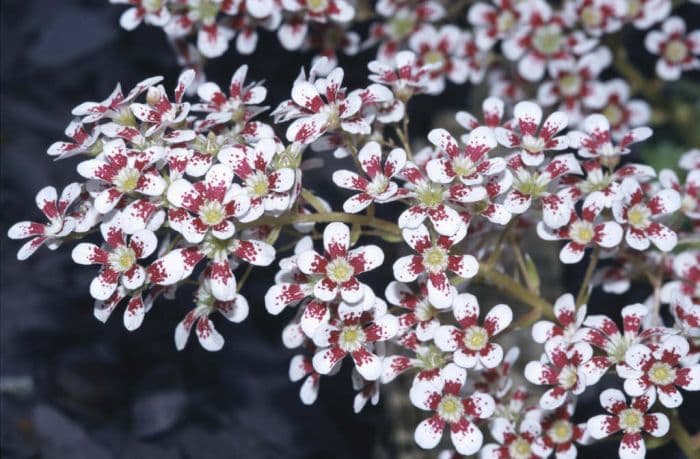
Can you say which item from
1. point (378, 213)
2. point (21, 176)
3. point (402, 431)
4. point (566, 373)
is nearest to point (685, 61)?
point (378, 213)

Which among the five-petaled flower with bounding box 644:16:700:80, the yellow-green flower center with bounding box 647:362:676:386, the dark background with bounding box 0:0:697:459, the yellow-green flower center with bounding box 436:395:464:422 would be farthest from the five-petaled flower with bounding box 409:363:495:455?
the five-petaled flower with bounding box 644:16:700:80

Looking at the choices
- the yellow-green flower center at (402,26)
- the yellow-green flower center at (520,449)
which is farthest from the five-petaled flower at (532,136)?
the yellow-green flower center at (402,26)

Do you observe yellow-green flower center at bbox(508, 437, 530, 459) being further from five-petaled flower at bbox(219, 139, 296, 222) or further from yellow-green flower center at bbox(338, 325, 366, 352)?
five-petaled flower at bbox(219, 139, 296, 222)

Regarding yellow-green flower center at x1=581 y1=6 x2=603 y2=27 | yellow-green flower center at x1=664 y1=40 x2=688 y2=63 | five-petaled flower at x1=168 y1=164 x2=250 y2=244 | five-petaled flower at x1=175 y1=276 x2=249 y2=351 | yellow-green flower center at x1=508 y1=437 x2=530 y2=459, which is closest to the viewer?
five-petaled flower at x1=168 y1=164 x2=250 y2=244

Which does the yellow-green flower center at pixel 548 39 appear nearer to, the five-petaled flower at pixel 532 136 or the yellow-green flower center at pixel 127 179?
the five-petaled flower at pixel 532 136

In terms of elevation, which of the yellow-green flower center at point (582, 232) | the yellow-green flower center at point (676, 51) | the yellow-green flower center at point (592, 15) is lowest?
the yellow-green flower center at point (676, 51)

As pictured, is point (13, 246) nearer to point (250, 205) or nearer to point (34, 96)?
point (34, 96)

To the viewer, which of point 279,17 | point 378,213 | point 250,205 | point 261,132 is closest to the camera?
point 250,205

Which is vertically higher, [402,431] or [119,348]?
[119,348]
